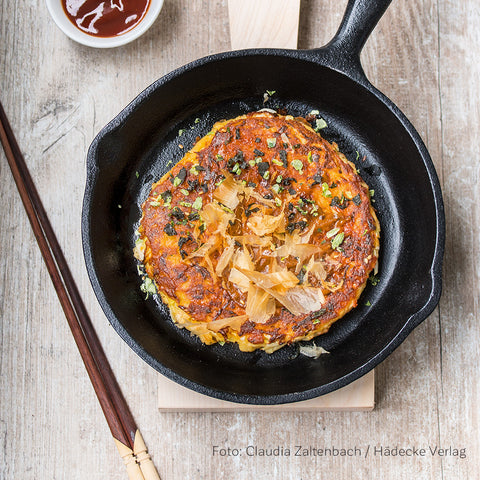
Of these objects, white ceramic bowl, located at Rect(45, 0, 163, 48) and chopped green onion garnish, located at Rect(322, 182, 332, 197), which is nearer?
chopped green onion garnish, located at Rect(322, 182, 332, 197)

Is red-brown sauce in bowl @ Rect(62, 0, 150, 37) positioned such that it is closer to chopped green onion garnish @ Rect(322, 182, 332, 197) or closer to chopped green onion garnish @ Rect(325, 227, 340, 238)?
chopped green onion garnish @ Rect(322, 182, 332, 197)

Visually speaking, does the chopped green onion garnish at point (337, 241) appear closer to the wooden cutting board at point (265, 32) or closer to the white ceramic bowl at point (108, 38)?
the wooden cutting board at point (265, 32)

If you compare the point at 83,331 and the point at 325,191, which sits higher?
the point at 325,191

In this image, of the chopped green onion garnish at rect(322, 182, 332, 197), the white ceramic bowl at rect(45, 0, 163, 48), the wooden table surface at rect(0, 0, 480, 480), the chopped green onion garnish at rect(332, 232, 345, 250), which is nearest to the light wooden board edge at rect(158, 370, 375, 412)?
the wooden table surface at rect(0, 0, 480, 480)

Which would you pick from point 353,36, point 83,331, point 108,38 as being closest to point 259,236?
point 353,36

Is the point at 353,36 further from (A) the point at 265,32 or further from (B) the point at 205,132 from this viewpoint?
(B) the point at 205,132

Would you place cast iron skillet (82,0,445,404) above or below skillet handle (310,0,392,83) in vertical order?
below
